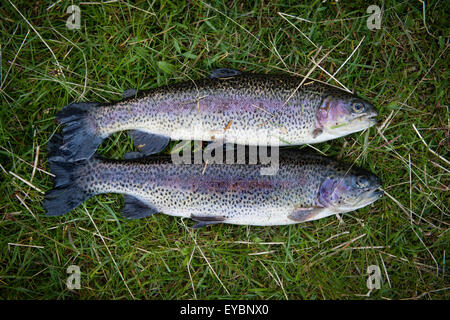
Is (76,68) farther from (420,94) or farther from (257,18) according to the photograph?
(420,94)

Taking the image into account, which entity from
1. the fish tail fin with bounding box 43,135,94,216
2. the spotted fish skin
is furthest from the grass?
the spotted fish skin

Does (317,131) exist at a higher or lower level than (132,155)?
higher

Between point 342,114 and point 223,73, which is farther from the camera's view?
point 223,73

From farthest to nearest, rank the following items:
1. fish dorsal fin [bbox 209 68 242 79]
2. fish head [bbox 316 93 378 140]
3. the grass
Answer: the grass < fish dorsal fin [bbox 209 68 242 79] < fish head [bbox 316 93 378 140]

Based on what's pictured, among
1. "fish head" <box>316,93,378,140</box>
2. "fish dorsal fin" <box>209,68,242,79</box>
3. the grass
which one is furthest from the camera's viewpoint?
the grass

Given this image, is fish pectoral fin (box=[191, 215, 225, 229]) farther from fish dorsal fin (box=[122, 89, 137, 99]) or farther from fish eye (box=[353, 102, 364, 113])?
fish eye (box=[353, 102, 364, 113])

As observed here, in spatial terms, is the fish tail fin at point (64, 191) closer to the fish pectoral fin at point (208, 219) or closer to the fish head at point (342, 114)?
the fish pectoral fin at point (208, 219)

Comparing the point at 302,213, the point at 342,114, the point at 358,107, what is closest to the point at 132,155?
the point at 302,213

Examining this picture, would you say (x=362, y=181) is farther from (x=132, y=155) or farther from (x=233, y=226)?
(x=132, y=155)
